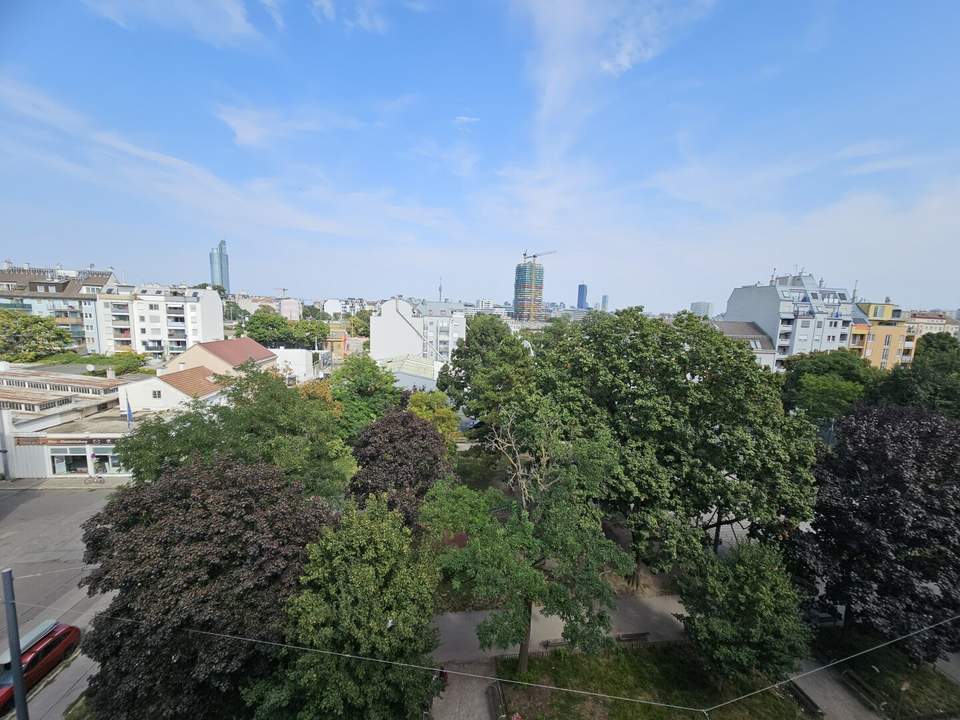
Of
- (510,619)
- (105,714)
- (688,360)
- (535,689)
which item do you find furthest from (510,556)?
(688,360)

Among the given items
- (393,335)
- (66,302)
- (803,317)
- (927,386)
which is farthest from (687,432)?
(66,302)

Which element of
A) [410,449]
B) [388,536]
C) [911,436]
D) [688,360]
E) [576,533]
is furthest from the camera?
[410,449]

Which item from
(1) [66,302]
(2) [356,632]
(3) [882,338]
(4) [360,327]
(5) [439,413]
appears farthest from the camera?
(4) [360,327]

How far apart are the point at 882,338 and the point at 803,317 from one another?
10.2 metres

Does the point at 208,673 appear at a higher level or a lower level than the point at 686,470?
lower

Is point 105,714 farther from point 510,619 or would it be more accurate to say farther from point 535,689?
point 535,689

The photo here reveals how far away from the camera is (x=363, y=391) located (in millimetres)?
21641

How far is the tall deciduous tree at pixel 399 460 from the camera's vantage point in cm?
1288

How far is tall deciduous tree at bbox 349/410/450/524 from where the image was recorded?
42.3ft

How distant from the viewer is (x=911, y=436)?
33.6 ft

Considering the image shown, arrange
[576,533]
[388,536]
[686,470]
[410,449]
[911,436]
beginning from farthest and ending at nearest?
[410,449]
[686,470]
[911,436]
[576,533]
[388,536]

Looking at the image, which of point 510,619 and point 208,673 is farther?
point 510,619

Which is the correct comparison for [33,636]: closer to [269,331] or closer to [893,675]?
[893,675]

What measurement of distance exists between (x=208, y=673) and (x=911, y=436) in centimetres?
1528
